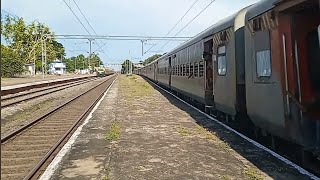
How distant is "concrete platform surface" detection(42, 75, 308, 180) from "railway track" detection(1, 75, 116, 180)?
1.20ft

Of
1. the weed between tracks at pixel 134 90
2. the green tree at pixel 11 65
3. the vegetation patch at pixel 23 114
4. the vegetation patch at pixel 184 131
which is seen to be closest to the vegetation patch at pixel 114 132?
the vegetation patch at pixel 184 131

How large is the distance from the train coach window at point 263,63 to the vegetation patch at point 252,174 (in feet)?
5.73

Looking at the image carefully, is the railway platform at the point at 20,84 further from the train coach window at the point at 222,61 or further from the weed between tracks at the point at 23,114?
the train coach window at the point at 222,61

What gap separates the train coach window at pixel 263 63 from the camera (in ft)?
24.9

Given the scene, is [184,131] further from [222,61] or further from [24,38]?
[24,38]

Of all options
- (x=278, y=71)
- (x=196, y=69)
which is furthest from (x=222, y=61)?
(x=278, y=71)

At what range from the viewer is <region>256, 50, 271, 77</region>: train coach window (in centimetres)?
760

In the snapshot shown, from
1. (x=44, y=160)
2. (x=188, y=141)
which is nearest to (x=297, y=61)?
(x=188, y=141)

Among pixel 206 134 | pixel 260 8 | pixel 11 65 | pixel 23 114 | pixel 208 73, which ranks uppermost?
pixel 11 65

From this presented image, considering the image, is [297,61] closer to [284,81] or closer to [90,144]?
[284,81]

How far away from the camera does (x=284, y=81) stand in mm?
6762

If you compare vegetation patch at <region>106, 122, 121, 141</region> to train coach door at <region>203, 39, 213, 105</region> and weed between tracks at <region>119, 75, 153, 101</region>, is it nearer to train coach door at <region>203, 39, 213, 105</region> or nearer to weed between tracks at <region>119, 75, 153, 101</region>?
train coach door at <region>203, 39, 213, 105</region>

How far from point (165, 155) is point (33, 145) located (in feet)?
11.9

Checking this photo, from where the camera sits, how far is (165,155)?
861cm
